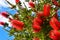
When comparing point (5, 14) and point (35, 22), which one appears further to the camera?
→ point (5, 14)

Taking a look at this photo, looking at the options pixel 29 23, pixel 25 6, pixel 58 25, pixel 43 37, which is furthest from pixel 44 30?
pixel 25 6

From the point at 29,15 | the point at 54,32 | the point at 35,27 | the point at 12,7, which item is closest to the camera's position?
the point at 54,32

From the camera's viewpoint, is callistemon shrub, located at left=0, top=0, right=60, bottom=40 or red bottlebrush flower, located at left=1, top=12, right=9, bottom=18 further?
red bottlebrush flower, located at left=1, top=12, right=9, bottom=18

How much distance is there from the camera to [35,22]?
2.63 meters

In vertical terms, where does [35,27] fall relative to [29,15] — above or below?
below

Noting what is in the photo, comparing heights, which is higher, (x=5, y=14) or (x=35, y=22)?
(x=5, y=14)

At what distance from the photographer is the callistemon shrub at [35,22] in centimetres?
260

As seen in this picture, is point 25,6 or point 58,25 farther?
point 25,6

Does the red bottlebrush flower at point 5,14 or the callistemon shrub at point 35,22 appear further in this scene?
the red bottlebrush flower at point 5,14

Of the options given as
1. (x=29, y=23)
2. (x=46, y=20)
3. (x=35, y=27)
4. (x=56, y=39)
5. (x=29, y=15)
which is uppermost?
(x=29, y=15)

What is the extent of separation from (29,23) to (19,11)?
553mm

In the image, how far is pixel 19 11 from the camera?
13.4 ft

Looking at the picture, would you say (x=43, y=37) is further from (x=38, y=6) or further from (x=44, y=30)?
(x=38, y=6)

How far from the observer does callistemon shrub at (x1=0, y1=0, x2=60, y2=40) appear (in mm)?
2602
